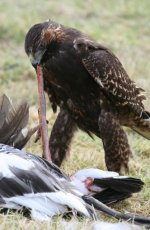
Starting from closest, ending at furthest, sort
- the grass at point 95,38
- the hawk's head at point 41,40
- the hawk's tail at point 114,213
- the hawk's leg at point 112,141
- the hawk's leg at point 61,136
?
the hawk's tail at point 114,213
the hawk's head at point 41,40
the hawk's leg at point 112,141
the grass at point 95,38
the hawk's leg at point 61,136

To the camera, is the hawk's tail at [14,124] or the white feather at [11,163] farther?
the hawk's tail at [14,124]

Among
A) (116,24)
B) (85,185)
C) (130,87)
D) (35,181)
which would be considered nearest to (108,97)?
(130,87)

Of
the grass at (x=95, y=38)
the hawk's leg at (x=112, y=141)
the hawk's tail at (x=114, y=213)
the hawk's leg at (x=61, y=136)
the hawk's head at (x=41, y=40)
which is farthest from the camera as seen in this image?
the hawk's leg at (x=61, y=136)

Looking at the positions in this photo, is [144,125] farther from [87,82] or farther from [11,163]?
[11,163]

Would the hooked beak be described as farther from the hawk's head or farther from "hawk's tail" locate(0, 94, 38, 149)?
"hawk's tail" locate(0, 94, 38, 149)

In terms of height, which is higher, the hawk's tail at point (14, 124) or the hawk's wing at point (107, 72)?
the hawk's wing at point (107, 72)

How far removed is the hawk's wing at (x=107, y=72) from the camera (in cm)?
684

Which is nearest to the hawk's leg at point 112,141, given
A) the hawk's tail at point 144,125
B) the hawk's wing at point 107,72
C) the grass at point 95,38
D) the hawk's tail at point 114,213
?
the hawk's wing at point 107,72

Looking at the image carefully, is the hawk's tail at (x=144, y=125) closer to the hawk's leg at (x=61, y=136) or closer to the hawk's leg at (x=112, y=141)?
A: the hawk's leg at (x=112, y=141)

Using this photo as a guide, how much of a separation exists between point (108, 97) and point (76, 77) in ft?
1.23

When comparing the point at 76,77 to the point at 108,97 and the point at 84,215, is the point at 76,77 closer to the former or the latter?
the point at 108,97

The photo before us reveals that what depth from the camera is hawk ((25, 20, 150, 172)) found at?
22.5 ft

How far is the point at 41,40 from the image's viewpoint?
681 centimetres

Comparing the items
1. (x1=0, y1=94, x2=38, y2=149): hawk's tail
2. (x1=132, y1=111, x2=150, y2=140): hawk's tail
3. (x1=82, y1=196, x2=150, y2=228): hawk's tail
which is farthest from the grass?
(x1=0, y1=94, x2=38, y2=149): hawk's tail
